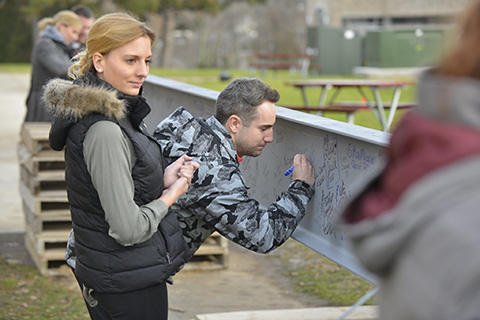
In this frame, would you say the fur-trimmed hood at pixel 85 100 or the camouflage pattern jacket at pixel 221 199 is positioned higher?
the fur-trimmed hood at pixel 85 100

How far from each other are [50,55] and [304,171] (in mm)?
4867

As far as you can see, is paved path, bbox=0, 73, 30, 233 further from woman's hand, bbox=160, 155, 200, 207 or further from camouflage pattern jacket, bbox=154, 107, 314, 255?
woman's hand, bbox=160, 155, 200, 207

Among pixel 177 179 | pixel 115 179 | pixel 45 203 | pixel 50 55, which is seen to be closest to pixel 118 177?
pixel 115 179

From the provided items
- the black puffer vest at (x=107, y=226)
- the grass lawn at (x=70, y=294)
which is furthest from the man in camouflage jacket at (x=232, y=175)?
the grass lawn at (x=70, y=294)

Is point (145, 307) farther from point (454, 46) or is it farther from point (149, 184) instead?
point (454, 46)

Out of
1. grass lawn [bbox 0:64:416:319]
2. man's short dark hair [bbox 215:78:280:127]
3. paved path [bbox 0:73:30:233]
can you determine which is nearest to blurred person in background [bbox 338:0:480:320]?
man's short dark hair [bbox 215:78:280:127]

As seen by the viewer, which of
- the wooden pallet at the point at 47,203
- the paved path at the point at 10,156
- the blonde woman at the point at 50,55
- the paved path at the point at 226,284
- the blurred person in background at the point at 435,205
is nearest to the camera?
the blurred person in background at the point at 435,205

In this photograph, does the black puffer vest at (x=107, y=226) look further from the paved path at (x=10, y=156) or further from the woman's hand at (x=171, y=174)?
the paved path at (x=10, y=156)

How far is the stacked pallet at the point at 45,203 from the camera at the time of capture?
6.51 metres

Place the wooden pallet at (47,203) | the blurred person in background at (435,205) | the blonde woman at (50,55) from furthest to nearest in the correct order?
the blonde woman at (50,55)
the wooden pallet at (47,203)
the blurred person in background at (435,205)

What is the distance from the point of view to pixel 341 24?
1522 inches

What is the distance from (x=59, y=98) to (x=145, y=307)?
80cm

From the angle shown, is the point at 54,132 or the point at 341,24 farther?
the point at 341,24

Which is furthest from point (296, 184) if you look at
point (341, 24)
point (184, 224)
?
point (341, 24)
